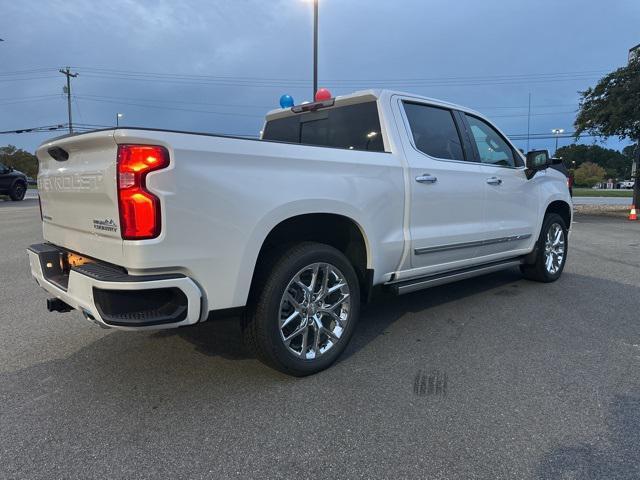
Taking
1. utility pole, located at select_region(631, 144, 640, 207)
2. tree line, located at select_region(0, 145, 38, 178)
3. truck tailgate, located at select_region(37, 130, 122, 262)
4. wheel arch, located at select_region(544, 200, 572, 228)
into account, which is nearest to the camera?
truck tailgate, located at select_region(37, 130, 122, 262)

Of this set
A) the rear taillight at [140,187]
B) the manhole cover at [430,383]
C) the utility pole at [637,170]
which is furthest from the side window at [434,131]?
the utility pole at [637,170]

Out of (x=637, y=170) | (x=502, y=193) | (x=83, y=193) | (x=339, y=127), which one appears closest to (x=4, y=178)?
(x=339, y=127)

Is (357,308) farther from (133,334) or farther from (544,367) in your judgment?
(133,334)

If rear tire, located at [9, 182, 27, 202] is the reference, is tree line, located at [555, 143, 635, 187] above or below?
above

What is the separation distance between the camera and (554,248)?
5883mm

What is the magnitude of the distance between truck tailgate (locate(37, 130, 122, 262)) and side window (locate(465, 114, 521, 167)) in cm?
344

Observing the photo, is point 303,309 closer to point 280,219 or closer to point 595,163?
point 280,219

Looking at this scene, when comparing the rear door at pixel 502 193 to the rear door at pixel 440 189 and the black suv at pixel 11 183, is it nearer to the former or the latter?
the rear door at pixel 440 189

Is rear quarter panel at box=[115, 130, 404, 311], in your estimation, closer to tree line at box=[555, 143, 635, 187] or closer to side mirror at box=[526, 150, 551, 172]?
side mirror at box=[526, 150, 551, 172]

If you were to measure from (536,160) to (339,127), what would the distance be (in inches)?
91.3

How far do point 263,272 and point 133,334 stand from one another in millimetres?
1656

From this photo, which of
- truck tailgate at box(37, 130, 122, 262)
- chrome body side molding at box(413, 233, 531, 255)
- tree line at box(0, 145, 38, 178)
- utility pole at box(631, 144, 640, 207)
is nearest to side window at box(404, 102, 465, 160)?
chrome body side molding at box(413, 233, 531, 255)

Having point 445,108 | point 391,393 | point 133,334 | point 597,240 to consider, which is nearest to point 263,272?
point 391,393

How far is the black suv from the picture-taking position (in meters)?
21.3
